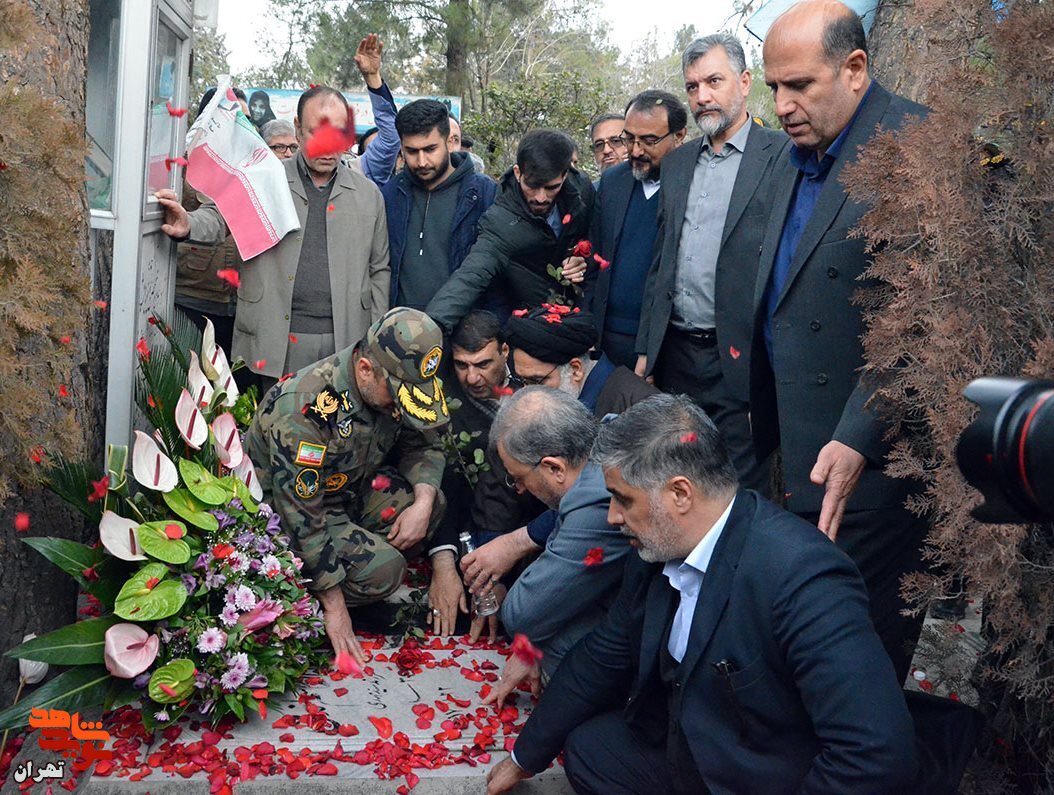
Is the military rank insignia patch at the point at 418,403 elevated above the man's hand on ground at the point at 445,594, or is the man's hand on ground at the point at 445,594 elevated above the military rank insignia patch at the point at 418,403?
the military rank insignia patch at the point at 418,403

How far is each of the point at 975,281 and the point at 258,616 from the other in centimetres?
239

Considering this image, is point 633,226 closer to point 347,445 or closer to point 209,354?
point 347,445

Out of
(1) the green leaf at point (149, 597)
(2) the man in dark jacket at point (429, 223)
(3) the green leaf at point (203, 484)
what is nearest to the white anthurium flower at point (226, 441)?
(3) the green leaf at point (203, 484)

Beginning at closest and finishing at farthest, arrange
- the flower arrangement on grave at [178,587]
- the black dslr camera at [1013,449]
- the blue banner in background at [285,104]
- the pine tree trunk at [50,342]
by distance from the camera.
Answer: the black dslr camera at [1013,449]
the pine tree trunk at [50,342]
the flower arrangement on grave at [178,587]
the blue banner in background at [285,104]

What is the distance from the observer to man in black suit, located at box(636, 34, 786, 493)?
4.21m

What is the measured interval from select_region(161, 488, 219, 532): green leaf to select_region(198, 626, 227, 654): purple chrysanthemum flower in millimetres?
363

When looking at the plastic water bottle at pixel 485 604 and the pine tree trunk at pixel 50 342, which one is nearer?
the pine tree trunk at pixel 50 342

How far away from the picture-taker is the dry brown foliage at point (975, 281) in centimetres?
252

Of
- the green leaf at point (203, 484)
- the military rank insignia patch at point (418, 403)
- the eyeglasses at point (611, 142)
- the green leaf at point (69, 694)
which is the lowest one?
the green leaf at point (69, 694)

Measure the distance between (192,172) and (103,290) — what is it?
965 millimetres

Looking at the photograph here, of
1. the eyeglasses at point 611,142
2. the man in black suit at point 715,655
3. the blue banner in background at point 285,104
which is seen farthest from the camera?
the blue banner in background at point 285,104

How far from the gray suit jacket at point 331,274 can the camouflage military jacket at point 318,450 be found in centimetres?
74

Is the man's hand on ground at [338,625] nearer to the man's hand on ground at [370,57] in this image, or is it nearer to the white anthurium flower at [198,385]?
the white anthurium flower at [198,385]

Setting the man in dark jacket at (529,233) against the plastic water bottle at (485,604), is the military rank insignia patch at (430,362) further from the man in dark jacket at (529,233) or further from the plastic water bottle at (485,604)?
the plastic water bottle at (485,604)
